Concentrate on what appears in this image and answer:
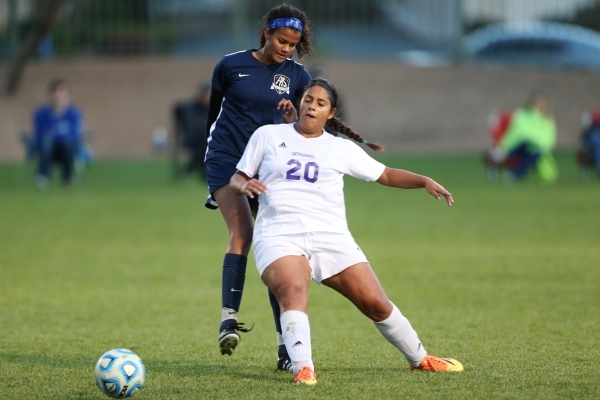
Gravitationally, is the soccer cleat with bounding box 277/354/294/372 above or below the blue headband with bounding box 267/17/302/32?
below

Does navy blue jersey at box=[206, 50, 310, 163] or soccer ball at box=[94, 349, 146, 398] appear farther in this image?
navy blue jersey at box=[206, 50, 310, 163]

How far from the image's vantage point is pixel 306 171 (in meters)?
5.74

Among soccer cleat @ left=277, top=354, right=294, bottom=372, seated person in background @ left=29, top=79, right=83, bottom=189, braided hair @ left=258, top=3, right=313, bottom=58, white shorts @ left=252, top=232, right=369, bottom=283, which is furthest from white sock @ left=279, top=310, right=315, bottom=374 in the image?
Result: seated person in background @ left=29, top=79, right=83, bottom=189

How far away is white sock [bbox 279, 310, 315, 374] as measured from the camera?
5.47m

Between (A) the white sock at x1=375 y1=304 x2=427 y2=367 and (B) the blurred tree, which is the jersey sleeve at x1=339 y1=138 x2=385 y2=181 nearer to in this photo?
(A) the white sock at x1=375 y1=304 x2=427 y2=367

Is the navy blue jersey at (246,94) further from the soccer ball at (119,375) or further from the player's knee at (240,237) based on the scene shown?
the soccer ball at (119,375)

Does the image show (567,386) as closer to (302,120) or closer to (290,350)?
(290,350)

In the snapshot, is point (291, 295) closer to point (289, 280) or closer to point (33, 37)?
point (289, 280)

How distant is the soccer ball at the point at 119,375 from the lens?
518cm

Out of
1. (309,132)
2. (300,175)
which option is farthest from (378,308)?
(309,132)

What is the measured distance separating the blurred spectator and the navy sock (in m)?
14.6

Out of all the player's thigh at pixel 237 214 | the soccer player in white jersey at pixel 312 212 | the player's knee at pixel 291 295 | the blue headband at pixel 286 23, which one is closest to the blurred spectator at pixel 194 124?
the blue headband at pixel 286 23

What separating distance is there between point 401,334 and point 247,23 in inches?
1036

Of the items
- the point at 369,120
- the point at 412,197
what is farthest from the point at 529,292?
the point at 369,120
